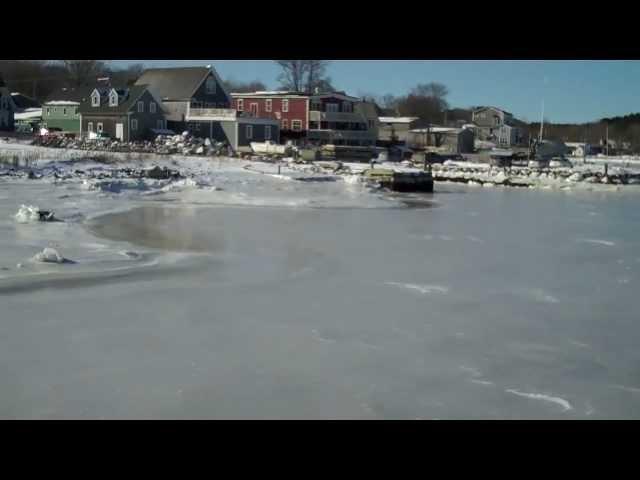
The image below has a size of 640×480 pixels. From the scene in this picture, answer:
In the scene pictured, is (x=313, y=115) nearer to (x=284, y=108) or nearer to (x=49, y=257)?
(x=284, y=108)

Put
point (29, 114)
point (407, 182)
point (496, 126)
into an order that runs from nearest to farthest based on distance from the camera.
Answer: point (407, 182)
point (29, 114)
point (496, 126)

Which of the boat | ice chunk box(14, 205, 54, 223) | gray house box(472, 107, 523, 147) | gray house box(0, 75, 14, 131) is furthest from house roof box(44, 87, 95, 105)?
gray house box(472, 107, 523, 147)

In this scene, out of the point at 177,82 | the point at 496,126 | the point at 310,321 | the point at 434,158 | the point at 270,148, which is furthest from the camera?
the point at 496,126

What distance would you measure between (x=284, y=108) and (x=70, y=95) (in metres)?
12.1

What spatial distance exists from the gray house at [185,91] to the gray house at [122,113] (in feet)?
Result: 3.40

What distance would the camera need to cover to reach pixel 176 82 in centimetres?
4047

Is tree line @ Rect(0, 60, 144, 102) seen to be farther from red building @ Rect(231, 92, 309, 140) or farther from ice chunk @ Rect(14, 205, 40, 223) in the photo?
ice chunk @ Rect(14, 205, 40, 223)

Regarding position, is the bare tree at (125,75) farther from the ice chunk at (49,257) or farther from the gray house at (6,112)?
the ice chunk at (49,257)

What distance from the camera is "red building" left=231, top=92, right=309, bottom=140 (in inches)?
1667

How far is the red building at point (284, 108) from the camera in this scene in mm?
42344

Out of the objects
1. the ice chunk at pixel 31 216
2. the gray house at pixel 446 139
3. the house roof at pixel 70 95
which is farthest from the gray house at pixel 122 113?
the ice chunk at pixel 31 216

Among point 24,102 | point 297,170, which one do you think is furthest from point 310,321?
point 24,102

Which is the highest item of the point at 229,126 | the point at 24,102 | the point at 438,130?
the point at 24,102
